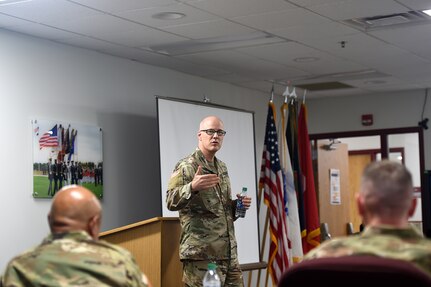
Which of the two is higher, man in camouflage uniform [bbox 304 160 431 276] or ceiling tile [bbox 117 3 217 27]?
ceiling tile [bbox 117 3 217 27]

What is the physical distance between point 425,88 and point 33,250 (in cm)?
843

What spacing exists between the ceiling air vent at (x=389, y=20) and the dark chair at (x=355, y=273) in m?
4.33

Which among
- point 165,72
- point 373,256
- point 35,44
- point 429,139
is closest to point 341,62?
point 165,72

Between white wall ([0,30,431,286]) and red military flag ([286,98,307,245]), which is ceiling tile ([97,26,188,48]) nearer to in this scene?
white wall ([0,30,431,286])

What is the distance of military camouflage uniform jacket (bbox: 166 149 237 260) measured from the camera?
4.88 m

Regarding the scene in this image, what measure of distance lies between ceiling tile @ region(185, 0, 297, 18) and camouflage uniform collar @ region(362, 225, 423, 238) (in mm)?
3585

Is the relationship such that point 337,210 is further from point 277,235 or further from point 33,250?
point 33,250

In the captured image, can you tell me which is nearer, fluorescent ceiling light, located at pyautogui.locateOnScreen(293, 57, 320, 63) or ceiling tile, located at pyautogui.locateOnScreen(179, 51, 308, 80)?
ceiling tile, located at pyautogui.locateOnScreen(179, 51, 308, 80)

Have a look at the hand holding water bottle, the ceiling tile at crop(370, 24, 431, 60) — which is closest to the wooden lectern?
the hand holding water bottle

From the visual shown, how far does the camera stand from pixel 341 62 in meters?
8.11

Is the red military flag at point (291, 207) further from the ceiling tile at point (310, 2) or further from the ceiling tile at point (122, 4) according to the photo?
the ceiling tile at point (122, 4)

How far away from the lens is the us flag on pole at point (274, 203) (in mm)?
7664

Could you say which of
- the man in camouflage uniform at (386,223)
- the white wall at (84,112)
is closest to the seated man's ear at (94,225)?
the man in camouflage uniform at (386,223)

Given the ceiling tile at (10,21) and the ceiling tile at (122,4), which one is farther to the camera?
the ceiling tile at (10,21)
